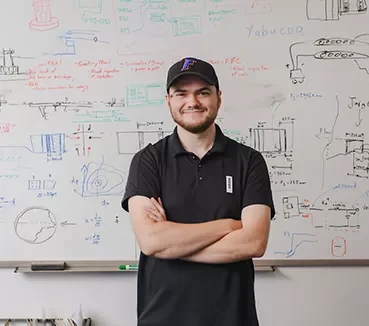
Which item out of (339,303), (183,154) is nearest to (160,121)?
(183,154)

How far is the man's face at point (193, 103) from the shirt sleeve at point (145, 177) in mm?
176

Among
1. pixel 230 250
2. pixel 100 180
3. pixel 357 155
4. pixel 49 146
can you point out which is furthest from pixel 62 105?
pixel 357 155

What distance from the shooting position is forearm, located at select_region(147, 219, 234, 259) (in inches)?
58.5

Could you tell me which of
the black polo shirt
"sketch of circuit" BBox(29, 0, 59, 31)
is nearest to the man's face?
the black polo shirt

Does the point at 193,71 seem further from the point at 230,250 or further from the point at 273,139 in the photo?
the point at 273,139

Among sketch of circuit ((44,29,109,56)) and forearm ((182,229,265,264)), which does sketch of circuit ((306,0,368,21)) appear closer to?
sketch of circuit ((44,29,109,56))

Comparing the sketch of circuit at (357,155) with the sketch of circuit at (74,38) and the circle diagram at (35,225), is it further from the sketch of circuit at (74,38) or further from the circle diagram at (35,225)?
the circle diagram at (35,225)

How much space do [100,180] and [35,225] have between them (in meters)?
0.42

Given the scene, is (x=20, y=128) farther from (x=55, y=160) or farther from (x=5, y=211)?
(x=5, y=211)

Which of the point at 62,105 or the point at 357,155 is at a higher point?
the point at 62,105

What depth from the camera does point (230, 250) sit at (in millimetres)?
1491

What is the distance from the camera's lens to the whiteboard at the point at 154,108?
2246mm

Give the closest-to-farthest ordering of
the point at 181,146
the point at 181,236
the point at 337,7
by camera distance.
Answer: the point at 181,236
the point at 181,146
the point at 337,7

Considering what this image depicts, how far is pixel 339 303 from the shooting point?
232 cm
